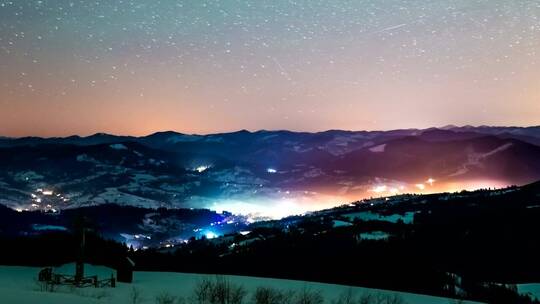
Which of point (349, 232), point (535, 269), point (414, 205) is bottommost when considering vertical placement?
point (535, 269)

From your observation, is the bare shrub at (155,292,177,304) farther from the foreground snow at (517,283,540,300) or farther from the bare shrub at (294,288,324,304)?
the foreground snow at (517,283,540,300)

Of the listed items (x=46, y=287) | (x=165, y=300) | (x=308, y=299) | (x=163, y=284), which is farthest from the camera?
(x=163, y=284)

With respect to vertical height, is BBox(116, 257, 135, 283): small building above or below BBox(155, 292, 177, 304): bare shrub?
above

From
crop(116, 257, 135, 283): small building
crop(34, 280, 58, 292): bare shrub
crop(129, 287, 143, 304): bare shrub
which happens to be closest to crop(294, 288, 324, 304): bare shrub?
crop(129, 287, 143, 304): bare shrub

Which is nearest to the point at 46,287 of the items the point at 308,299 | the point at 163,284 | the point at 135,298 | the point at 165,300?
the point at 135,298

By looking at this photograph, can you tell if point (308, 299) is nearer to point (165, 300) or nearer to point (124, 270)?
point (165, 300)

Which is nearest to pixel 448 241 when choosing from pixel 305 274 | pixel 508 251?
pixel 508 251

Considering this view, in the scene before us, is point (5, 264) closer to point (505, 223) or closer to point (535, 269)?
point (535, 269)

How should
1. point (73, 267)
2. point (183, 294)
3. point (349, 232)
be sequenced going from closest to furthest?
1. point (183, 294)
2. point (73, 267)
3. point (349, 232)

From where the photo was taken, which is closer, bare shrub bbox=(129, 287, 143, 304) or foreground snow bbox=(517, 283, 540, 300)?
bare shrub bbox=(129, 287, 143, 304)

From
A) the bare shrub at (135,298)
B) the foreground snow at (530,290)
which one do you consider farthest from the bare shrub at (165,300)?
the foreground snow at (530,290)

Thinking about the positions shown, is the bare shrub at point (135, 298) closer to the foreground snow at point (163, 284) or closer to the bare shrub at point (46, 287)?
the foreground snow at point (163, 284)
